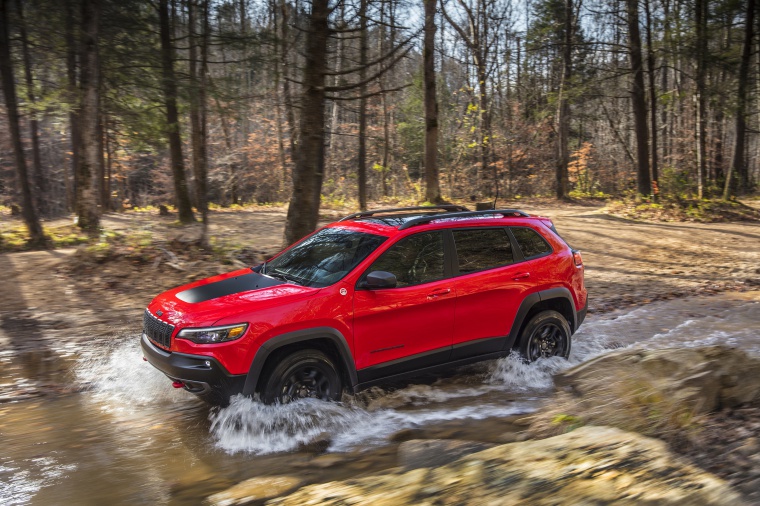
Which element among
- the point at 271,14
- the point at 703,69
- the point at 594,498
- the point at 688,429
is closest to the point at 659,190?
the point at 703,69

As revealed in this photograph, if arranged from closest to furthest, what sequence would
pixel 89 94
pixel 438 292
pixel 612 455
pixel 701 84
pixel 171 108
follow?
pixel 612 455 → pixel 438 292 → pixel 89 94 → pixel 171 108 → pixel 701 84

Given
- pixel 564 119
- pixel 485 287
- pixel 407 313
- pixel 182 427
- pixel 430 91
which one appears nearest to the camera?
pixel 182 427

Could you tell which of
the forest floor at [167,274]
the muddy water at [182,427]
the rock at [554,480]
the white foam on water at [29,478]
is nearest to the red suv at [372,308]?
the muddy water at [182,427]

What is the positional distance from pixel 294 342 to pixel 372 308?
0.79 metres

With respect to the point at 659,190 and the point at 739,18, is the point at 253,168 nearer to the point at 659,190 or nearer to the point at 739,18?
the point at 659,190

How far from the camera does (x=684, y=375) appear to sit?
5.23 metres

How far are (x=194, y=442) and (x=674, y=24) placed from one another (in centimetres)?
2243

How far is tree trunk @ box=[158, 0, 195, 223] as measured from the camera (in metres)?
15.1

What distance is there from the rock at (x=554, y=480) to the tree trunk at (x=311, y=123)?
6084mm

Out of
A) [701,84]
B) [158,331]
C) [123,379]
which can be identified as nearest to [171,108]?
[123,379]

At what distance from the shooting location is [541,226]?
22.4 ft

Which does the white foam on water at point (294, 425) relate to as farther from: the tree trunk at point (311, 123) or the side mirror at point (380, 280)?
the tree trunk at point (311, 123)

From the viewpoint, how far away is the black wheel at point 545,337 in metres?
6.38

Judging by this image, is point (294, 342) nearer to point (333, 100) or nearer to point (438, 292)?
point (438, 292)
